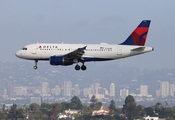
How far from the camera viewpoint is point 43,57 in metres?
89.1

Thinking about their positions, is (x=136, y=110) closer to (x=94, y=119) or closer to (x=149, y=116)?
(x=149, y=116)

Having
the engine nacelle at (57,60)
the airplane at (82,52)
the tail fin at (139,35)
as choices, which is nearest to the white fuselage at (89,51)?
the airplane at (82,52)

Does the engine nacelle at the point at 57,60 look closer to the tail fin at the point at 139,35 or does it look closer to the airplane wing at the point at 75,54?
the airplane wing at the point at 75,54

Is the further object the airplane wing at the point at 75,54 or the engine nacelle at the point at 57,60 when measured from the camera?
the engine nacelle at the point at 57,60

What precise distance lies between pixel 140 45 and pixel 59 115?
11101cm

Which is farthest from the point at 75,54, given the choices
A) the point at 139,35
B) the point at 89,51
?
the point at 139,35

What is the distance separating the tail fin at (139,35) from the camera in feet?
303

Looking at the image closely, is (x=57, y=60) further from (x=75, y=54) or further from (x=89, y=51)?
(x=89, y=51)

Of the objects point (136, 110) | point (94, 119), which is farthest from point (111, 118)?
point (136, 110)

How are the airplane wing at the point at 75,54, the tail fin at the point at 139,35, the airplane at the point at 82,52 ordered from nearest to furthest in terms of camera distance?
the airplane wing at the point at 75,54, the airplane at the point at 82,52, the tail fin at the point at 139,35

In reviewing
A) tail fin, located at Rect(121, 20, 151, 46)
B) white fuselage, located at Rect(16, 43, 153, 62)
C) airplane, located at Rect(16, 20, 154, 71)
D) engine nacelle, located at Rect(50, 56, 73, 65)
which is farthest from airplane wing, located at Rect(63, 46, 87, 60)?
tail fin, located at Rect(121, 20, 151, 46)

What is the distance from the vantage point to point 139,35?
93.4m

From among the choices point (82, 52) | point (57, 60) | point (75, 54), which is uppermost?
point (82, 52)

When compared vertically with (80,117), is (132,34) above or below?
above
